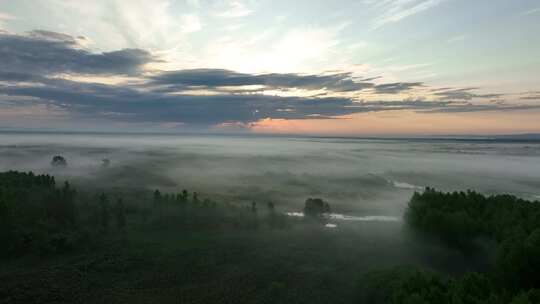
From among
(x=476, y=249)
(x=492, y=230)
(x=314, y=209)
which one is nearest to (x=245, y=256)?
(x=476, y=249)

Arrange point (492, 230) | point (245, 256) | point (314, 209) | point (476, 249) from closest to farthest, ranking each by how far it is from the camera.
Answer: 1. point (492, 230)
2. point (476, 249)
3. point (245, 256)
4. point (314, 209)

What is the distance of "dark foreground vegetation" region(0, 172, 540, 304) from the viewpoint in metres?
55.4

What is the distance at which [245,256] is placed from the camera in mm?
Answer: 85938

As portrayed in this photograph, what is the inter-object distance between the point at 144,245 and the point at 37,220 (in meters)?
32.0

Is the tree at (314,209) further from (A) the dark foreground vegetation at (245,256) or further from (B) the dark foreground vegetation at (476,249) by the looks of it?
(B) the dark foreground vegetation at (476,249)

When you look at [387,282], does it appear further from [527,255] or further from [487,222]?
[487,222]

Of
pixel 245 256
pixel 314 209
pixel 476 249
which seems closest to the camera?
pixel 476 249

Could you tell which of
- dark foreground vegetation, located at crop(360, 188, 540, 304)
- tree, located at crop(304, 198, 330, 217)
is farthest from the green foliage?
tree, located at crop(304, 198, 330, 217)

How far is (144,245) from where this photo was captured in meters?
92.4

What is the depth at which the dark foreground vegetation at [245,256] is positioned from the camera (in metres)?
55.4

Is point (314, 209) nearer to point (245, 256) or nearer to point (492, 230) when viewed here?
point (245, 256)

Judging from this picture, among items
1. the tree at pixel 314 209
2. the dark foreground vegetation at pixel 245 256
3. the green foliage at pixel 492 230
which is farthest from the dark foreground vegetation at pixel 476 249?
the tree at pixel 314 209

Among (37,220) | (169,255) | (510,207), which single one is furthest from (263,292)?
(37,220)

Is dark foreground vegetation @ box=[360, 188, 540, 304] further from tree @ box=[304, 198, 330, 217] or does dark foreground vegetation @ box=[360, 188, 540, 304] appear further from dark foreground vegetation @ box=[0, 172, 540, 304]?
tree @ box=[304, 198, 330, 217]
